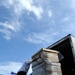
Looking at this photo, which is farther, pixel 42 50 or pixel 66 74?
pixel 66 74

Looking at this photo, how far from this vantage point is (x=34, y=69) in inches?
305

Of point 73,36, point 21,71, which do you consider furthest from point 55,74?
point 73,36

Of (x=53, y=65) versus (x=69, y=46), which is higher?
(x=69, y=46)

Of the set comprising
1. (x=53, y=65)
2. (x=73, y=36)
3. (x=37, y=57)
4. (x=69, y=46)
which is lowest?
(x=53, y=65)

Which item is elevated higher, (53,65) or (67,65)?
(67,65)

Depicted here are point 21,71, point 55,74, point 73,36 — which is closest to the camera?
point 55,74

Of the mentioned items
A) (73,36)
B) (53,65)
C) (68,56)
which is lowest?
(53,65)

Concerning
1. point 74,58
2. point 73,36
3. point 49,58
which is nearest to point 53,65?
point 49,58

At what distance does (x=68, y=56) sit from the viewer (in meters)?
9.49

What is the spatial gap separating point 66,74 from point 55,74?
281 centimetres

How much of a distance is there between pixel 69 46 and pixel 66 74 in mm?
1792

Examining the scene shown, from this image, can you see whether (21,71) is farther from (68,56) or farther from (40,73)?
(68,56)

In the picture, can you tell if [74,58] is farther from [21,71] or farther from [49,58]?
[21,71]

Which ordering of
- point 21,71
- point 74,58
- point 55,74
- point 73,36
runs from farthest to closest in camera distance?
point 73,36 → point 74,58 → point 21,71 → point 55,74
